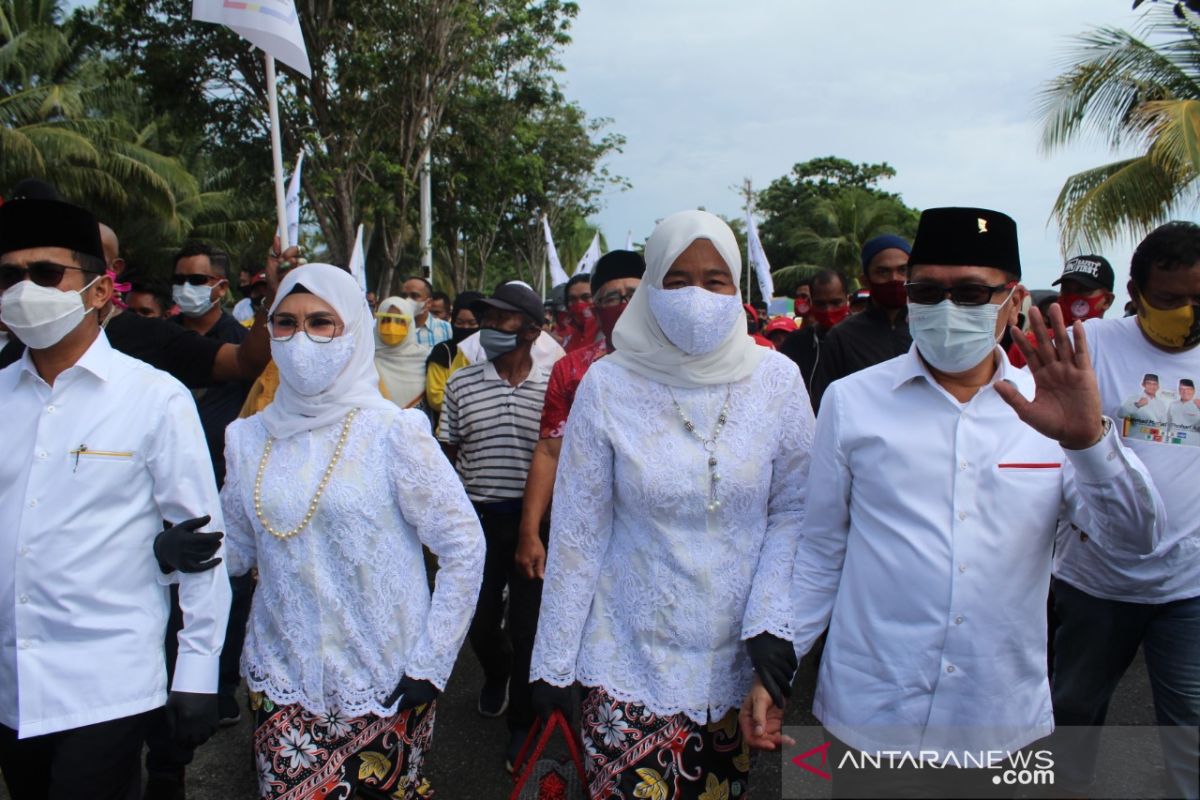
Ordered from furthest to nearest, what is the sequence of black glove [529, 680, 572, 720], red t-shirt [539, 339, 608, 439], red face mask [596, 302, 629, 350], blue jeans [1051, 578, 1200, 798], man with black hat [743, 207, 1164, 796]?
red face mask [596, 302, 629, 350], red t-shirt [539, 339, 608, 439], blue jeans [1051, 578, 1200, 798], black glove [529, 680, 572, 720], man with black hat [743, 207, 1164, 796]

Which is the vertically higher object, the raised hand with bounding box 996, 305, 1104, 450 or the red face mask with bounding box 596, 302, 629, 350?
the raised hand with bounding box 996, 305, 1104, 450

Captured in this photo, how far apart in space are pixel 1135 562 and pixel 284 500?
2.61 metres

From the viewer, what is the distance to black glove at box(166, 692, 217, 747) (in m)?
2.32

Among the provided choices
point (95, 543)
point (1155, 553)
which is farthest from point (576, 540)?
point (1155, 553)

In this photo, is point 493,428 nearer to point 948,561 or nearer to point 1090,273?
point 948,561

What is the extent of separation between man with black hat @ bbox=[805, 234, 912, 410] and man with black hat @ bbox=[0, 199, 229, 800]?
2.84m

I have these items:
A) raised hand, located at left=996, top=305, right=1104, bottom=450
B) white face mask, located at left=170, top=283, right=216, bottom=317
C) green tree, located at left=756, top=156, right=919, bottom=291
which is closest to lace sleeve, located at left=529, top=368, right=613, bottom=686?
raised hand, located at left=996, top=305, right=1104, bottom=450

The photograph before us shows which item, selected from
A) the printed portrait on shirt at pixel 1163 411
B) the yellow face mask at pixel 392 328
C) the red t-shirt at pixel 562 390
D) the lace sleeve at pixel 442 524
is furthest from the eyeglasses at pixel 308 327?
the yellow face mask at pixel 392 328

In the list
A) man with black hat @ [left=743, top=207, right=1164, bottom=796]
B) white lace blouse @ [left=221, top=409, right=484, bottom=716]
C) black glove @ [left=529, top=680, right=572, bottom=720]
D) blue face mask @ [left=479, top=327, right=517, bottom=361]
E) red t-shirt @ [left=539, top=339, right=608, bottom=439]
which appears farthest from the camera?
blue face mask @ [left=479, top=327, right=517, bottom=361]

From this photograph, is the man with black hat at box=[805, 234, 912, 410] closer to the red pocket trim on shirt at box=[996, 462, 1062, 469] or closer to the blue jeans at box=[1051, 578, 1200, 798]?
the blue jeans at box=[1051, 578, 1200, 798]

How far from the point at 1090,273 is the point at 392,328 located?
15.3 feet

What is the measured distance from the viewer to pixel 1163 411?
2957mm

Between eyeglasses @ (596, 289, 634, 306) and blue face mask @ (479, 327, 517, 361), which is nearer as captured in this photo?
eyeglasses @ (596, 289, 634, 306)

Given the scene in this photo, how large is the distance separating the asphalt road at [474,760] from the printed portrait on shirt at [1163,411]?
1.22 metres
